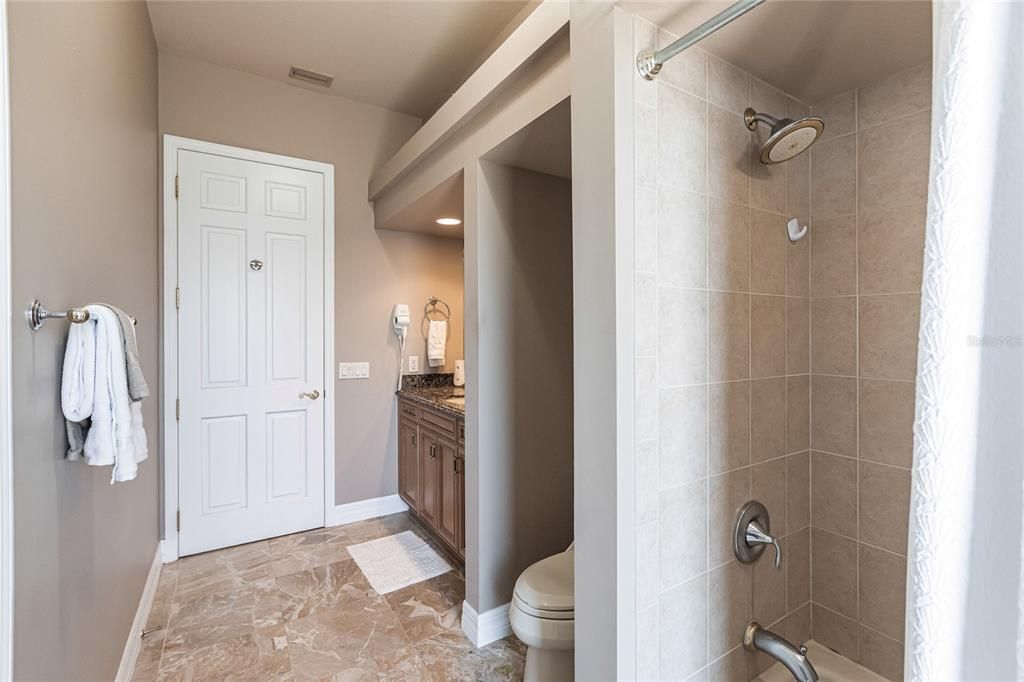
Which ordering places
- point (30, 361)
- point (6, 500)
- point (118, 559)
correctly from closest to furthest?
point (6, 500), point (30, 361), point (118, 559)

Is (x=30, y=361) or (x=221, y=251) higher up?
(x=221, y=251)

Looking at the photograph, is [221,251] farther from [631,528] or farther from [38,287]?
[631,528]

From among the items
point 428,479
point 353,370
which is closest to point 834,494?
point 428,479

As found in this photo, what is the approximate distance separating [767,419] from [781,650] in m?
0.68

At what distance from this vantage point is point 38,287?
1037mm

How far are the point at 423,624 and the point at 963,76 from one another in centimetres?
241

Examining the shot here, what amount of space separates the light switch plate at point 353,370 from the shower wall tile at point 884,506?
281 centimetres

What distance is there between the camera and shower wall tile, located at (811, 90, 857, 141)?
1576mm

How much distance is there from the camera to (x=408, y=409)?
3.19 meters

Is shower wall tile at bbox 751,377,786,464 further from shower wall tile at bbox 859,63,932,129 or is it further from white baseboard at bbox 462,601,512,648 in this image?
white baseboard at bbox 462,601,512,648

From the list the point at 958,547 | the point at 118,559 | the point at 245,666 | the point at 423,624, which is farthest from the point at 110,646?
the point at 958,547

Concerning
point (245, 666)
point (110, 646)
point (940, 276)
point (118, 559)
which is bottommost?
point (245, 666)

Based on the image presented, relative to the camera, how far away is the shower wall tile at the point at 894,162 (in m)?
1.42

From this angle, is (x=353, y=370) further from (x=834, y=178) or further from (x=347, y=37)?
(x=834, y=178)
